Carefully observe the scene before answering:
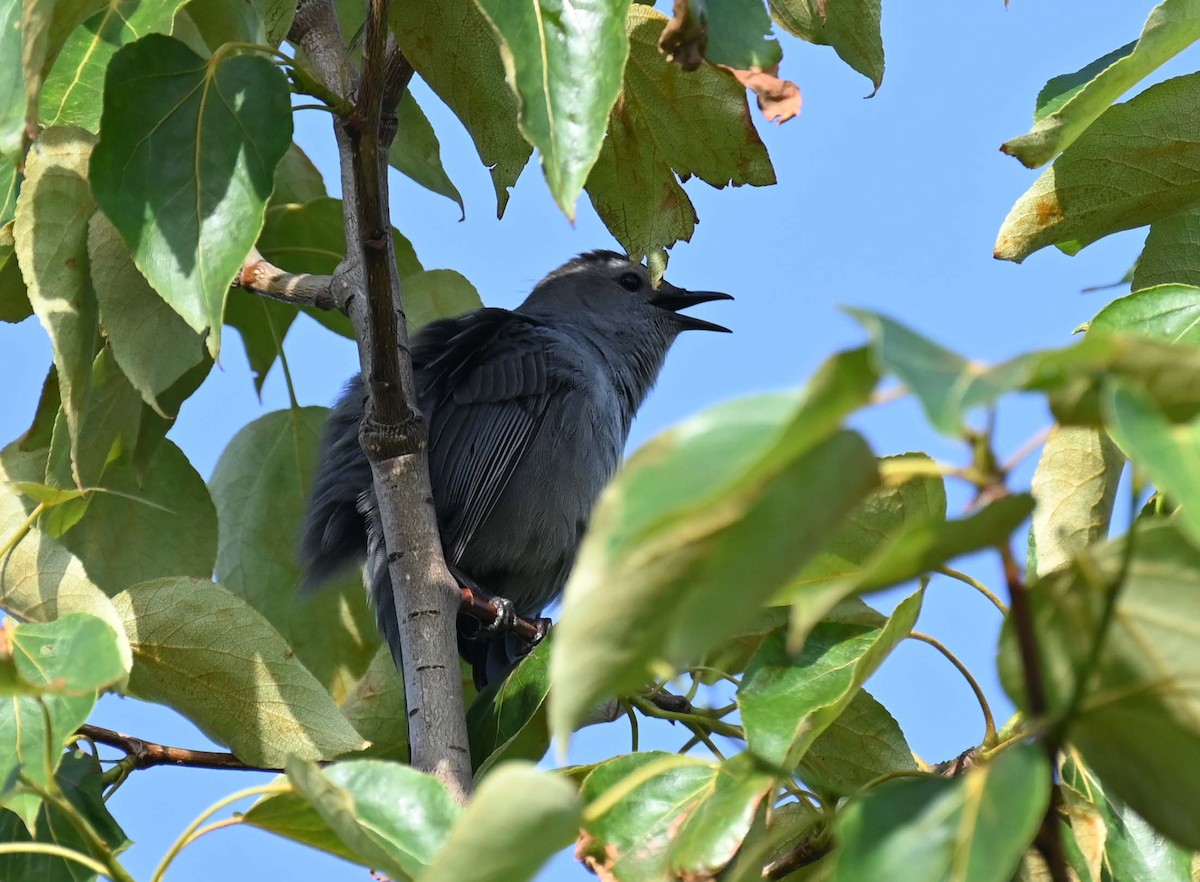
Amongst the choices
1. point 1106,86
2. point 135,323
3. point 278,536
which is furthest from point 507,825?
point 278,536

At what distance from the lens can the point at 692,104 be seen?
3480 mm

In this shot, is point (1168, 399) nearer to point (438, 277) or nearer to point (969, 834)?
point (969, 834)

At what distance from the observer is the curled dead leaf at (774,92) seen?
257 cm

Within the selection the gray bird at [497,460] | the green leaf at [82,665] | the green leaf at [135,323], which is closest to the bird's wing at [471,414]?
the gray bird at [497,460]

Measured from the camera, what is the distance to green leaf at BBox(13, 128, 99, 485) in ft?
9.98

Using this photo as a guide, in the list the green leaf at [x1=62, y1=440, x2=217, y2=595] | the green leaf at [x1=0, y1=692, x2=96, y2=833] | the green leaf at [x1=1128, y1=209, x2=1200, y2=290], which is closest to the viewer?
the green leaf at [x1=0, y1=692, x2=96, y2=833]

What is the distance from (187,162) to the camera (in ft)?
8.68

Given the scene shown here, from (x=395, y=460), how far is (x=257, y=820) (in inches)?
49.0

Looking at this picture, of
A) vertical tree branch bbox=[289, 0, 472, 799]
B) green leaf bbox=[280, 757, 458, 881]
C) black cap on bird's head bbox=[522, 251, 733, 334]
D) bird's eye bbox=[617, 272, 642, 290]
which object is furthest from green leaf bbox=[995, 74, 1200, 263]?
bird's eye bbox=[617, 272, 642, 290]

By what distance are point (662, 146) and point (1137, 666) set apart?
7.96ft

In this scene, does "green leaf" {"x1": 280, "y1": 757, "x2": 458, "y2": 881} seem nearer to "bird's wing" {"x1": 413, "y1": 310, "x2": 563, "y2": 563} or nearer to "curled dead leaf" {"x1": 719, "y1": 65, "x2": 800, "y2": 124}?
"curled dead leaf" {"x1": 719, "y1": 65, "x2": 800, "y2": 124}

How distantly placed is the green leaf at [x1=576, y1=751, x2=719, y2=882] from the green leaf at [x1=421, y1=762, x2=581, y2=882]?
857mm

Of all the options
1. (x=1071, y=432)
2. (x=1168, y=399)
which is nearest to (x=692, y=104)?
(x=1071, y=432)

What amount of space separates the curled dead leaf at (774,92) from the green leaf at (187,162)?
2.72 feet
